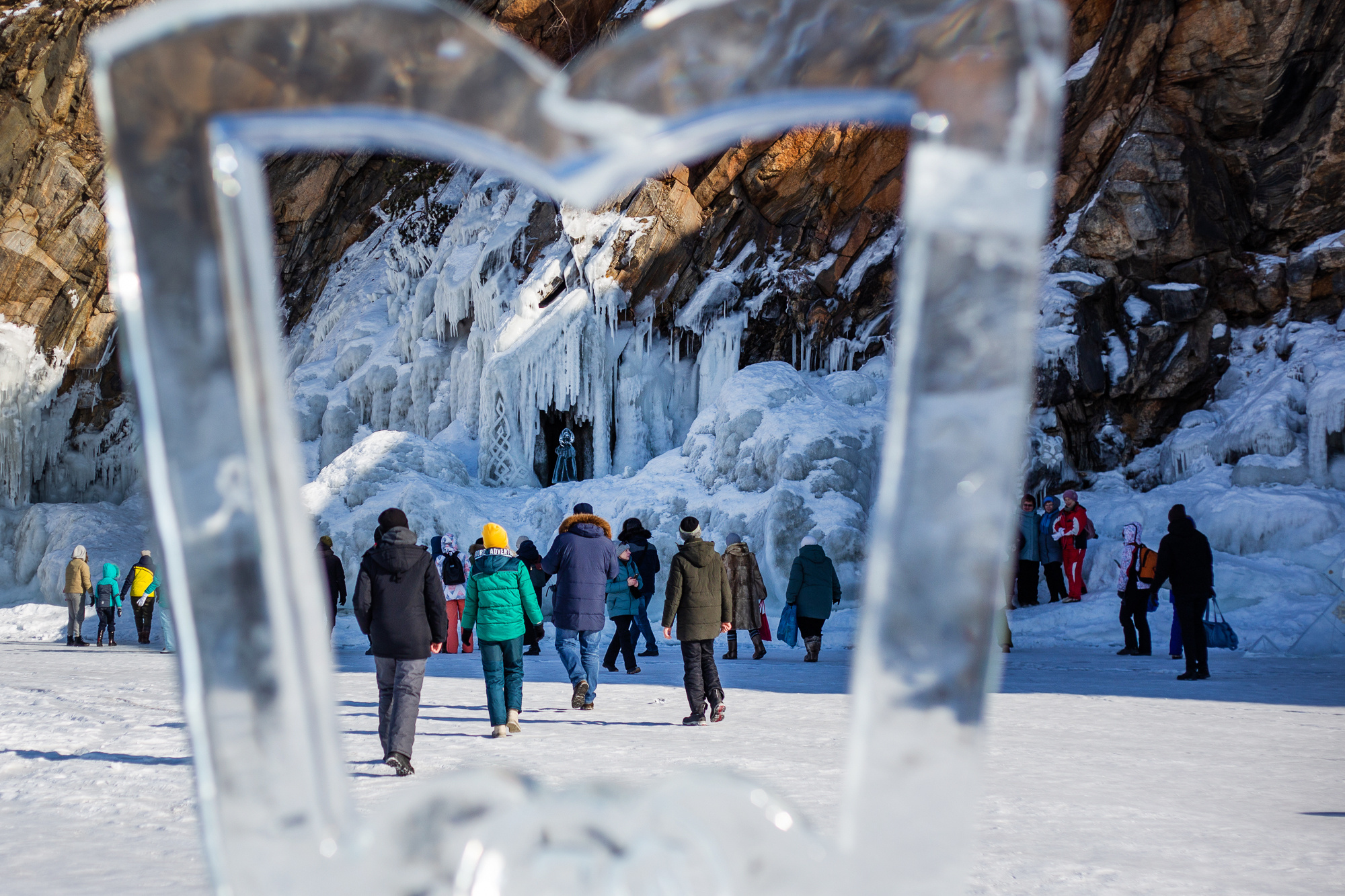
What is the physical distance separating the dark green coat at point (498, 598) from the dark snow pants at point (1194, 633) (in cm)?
541

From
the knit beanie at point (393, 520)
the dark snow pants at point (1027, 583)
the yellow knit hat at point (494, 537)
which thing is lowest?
the dark snow pants at point (1027, 583)

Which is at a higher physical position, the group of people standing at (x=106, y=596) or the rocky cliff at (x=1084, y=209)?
the rocky cliff at (x=1084, y=209)

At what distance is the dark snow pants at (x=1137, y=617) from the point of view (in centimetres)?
971

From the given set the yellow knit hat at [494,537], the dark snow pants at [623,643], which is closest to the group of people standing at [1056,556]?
the dark snow pants at [623,643]

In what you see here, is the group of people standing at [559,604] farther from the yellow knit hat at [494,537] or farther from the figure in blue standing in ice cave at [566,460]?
the figure in blue standing in ice cave at [566,460]

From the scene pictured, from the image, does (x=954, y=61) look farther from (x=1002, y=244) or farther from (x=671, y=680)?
(x=671, y=680)

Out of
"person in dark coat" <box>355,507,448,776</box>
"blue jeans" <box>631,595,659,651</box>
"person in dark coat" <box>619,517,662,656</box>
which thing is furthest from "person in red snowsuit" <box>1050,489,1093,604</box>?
"person in dark coat" <box>355,507,448,776</box>

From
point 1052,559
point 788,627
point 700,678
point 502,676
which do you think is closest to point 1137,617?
point 788,627

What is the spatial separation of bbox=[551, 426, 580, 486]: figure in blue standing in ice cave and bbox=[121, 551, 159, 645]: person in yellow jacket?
7753 millimetres

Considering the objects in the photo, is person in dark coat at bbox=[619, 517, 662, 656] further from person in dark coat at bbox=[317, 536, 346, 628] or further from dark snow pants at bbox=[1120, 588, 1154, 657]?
dark snow pants at bbox=[1120, 588, 1154, 657]

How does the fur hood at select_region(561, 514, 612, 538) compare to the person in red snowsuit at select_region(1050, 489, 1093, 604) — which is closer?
the fur hood at select_region(561, 514, 612, 538)

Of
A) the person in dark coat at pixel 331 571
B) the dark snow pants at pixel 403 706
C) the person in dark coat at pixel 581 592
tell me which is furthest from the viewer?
the person in dark coat at pixel 331 571

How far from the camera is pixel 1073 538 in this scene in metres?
14.0

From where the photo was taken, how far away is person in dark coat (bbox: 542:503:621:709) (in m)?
6.48
